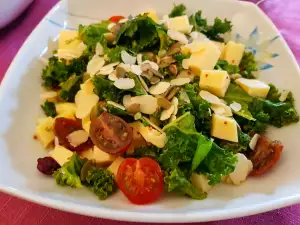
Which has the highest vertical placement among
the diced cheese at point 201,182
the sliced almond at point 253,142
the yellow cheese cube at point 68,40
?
the yellow cheese cube at point 68,40

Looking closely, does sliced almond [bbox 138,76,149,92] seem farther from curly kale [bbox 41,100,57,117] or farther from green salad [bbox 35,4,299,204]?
curly kale [bbox 41,100,57,117]

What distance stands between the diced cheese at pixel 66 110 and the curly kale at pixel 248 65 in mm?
735

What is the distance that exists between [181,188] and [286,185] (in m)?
0.34

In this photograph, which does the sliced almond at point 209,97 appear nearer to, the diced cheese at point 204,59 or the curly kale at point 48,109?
the diced cheese at point 204,59

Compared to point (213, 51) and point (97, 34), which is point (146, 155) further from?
point (97, 34)

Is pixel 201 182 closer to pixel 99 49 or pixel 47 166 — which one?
pixel 47 166

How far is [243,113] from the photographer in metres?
1.64

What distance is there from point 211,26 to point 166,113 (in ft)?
2.39

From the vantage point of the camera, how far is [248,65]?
74.9 inches

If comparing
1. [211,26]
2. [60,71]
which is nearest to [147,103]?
[60,71]

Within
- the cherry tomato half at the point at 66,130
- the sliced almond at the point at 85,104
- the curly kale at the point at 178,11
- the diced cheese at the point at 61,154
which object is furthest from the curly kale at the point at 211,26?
the diced cheese at the point at 61,154

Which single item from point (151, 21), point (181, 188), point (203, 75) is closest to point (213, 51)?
point (203, 75)

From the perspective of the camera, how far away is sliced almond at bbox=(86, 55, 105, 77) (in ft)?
5.61

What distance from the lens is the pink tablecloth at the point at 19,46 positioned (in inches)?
58.0
